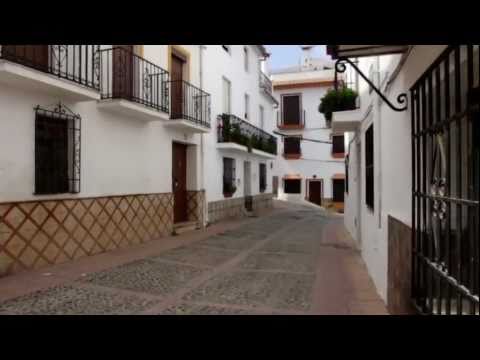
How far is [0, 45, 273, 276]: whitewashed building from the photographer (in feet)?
20.1

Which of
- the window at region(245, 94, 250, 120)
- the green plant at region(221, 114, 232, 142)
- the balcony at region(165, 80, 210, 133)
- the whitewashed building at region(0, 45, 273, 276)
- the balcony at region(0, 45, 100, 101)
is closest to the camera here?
the balcony at region(0, 45, 100, 101)

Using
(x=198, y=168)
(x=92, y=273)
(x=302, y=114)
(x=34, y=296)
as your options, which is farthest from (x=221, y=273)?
(x=302, y=114)

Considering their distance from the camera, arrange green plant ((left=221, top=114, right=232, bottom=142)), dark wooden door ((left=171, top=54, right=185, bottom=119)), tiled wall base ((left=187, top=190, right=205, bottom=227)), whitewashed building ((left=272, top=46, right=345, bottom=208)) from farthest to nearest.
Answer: whitewashed building ((left=272, top=46, right=345, bottom=208)) → green plant ((left=221, top=114, right=232, bottom=142)) → tiled wall base ((left=187, top=190, right=205, bottom=227)) → dark wooden door ((left=171, top=54, right=185, bottom=119))

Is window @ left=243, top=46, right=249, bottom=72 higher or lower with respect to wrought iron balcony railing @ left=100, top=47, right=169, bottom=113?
higher

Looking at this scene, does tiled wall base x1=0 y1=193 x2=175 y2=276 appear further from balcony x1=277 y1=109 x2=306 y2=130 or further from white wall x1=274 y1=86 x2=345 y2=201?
balcony x1=277 y1=109 x2=306 y2=130

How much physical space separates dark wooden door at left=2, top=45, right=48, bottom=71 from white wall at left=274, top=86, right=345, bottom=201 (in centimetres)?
2144

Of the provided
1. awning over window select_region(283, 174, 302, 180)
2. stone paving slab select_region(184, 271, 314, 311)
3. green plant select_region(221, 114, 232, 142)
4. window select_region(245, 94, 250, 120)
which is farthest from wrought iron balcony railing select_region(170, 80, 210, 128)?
awning over window select_region(283, 174, 302, 180)

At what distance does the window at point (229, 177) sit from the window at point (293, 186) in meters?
11.6

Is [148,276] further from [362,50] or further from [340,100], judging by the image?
[340,100]

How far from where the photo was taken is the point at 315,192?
26.6 m

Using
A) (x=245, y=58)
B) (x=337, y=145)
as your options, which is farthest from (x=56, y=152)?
(x=337, y=145)

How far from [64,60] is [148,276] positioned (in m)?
4.52
